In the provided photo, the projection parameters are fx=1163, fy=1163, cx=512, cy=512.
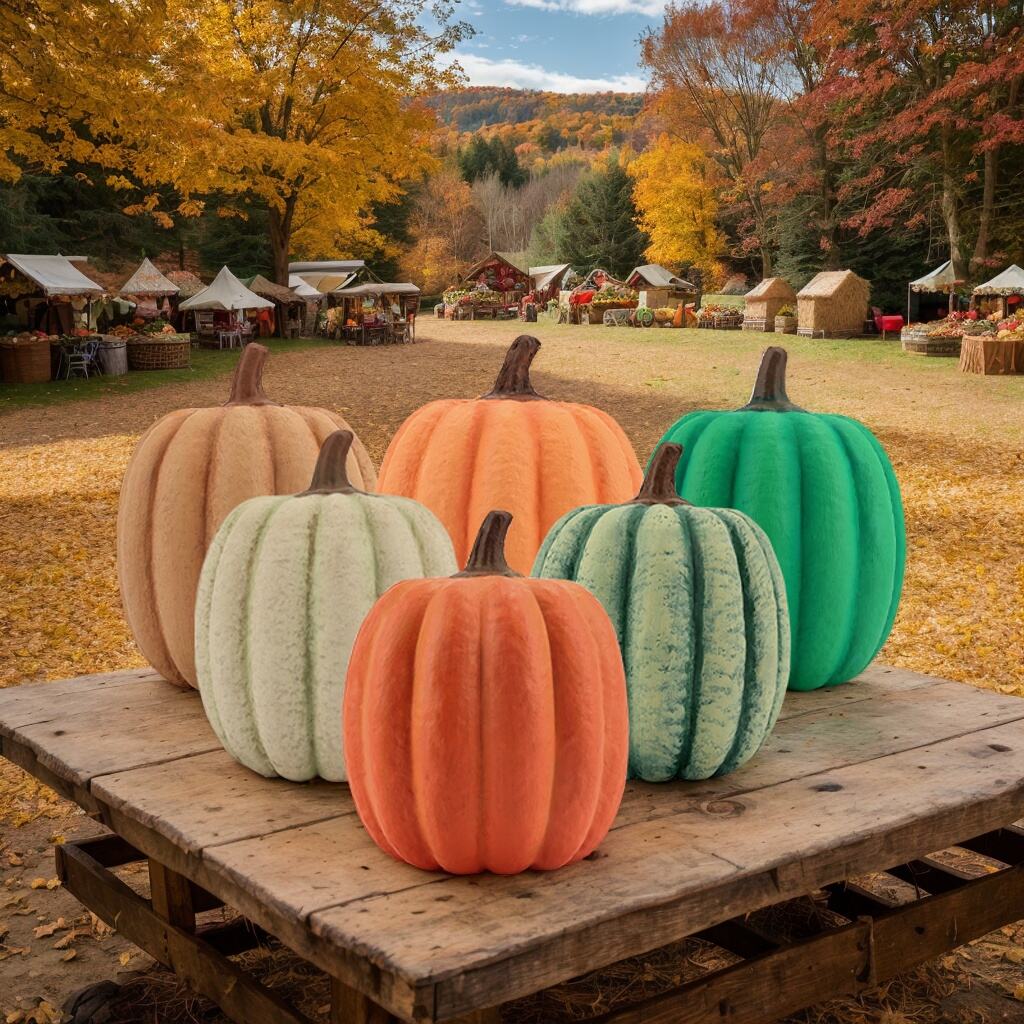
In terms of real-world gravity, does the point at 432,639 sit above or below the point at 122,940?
above

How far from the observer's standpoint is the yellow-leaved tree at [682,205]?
4091 centimetres

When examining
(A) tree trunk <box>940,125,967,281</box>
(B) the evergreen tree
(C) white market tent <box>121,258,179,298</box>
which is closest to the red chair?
(A) tree trunk <box>940,125,967,281</box>

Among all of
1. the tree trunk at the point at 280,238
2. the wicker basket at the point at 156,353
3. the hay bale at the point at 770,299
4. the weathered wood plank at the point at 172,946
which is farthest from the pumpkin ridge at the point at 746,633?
the hay bale at the point at 770,299

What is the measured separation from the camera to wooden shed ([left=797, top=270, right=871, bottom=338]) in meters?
27.1

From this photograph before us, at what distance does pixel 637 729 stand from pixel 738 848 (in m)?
0.28

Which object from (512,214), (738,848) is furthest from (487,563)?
(512,214)

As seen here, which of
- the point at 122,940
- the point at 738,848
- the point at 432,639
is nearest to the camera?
the point at 432,639

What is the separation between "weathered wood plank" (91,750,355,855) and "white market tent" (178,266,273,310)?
2442cm

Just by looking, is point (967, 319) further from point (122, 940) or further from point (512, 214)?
point (512, 214)

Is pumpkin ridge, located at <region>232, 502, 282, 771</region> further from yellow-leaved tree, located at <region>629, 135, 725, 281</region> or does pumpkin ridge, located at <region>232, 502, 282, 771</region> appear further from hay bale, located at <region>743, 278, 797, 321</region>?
yellow-leaved tree, located at <region>629, 135, 725, 281</region>

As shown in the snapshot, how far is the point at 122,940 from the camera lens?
2.99 meters

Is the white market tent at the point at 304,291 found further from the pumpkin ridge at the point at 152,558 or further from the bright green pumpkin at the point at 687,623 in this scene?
the bright green pumpkin at the point at 687,623

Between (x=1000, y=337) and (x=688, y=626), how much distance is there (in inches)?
714

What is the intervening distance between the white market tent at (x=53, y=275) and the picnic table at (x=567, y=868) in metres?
18.3
